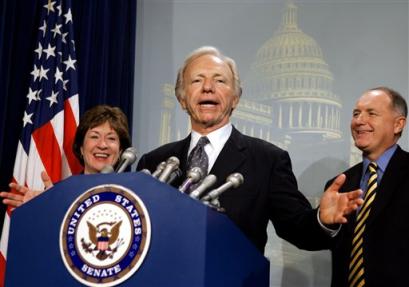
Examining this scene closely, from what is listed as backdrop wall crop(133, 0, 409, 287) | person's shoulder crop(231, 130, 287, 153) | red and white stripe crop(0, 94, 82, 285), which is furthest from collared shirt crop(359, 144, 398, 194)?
red and white stripe crop(0, 94, 82, 285)

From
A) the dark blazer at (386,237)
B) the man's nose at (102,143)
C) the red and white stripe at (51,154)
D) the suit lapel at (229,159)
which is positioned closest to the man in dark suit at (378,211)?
the dark blazer at (386,237)

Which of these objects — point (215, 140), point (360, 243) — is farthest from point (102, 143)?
point (360, 243)

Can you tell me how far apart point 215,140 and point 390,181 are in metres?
0.88

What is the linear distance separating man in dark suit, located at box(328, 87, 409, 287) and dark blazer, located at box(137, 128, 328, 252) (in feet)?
0.96

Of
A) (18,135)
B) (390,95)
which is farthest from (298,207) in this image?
(18,135)

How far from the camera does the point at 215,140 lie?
2111 mm

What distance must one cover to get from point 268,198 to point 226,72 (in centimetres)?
45

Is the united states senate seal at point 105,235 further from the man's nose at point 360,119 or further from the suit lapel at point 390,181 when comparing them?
the man's nose at point 360,119

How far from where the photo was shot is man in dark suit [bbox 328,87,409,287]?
239cm

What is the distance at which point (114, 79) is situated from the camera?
3.64 m

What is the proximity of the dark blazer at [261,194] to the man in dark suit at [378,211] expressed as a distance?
0.29m

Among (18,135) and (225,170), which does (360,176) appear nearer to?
(225,170)

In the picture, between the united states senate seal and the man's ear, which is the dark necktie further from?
the man's ear

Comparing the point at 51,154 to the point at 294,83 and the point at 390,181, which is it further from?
the point at 390,181
